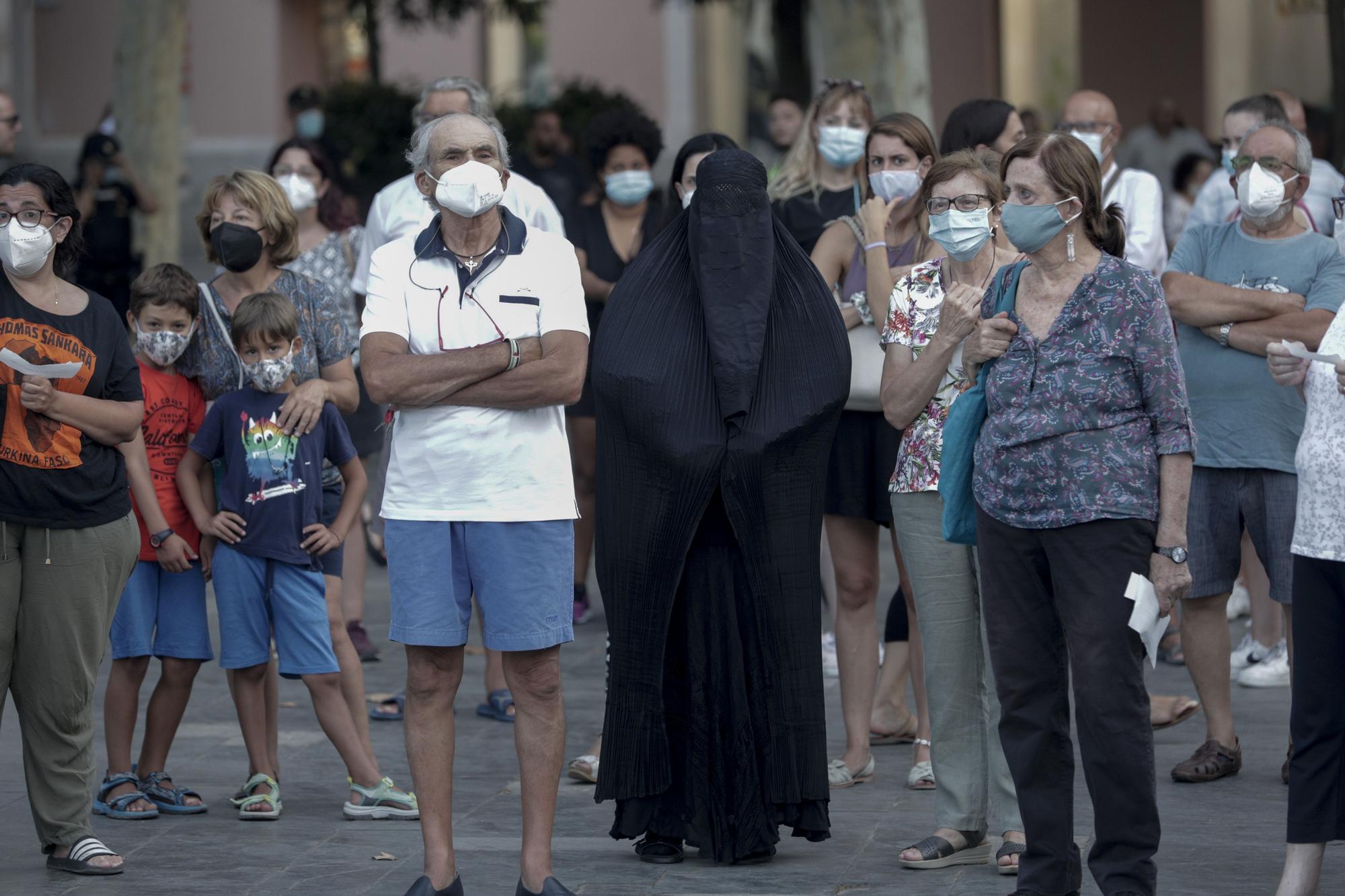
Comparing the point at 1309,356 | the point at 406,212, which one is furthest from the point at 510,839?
the point at 406,212

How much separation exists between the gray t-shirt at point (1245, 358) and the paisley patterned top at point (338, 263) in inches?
135

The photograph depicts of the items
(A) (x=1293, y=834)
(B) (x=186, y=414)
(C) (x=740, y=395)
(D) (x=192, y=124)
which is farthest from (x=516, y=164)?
(D) (x=192, y=124)

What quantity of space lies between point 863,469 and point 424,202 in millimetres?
2427

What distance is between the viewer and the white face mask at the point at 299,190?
8336mm

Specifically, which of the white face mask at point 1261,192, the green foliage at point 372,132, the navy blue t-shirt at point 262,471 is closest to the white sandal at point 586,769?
the navy blue t-shirt at point 262,471

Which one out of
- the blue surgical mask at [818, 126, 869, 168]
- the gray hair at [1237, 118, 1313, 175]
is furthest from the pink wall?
the gray hair at [1237, 118, 1313, 175]

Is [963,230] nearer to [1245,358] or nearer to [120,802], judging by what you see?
[1245,358]

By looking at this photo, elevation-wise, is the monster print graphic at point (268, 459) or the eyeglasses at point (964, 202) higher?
the eyeglasses at point (964, 202)

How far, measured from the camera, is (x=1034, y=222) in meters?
4.93

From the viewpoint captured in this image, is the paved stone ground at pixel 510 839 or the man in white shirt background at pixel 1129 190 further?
the man in white shirt background at pixel 1129 190

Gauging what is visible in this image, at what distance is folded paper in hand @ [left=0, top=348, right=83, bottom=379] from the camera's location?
17.5ft

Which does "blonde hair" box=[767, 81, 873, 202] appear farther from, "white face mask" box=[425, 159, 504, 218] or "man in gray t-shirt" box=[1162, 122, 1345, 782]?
"white face mask" box=[425, 159, 504, 218]

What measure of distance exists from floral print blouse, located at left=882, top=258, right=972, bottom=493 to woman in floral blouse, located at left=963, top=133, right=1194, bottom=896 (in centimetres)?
66

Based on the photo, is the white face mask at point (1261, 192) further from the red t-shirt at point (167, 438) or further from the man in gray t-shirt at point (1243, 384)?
the red t-shirt at point (167, 438)
